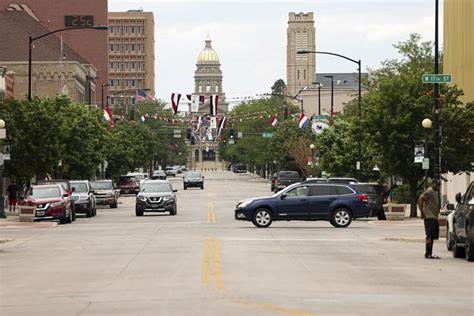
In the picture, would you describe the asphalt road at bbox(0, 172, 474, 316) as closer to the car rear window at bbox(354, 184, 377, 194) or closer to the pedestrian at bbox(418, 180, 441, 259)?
the pedestrian at bbox(418, 180, 441, 259)

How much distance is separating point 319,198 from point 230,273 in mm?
20785

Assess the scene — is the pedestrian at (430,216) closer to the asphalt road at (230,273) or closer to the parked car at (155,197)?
the asphalt road at (230,273)

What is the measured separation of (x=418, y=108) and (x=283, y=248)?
20.8 m

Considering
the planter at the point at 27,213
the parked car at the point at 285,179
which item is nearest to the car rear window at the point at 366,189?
the planter at the point at 27,213

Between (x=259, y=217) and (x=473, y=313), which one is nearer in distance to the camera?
(x=473, y=313)

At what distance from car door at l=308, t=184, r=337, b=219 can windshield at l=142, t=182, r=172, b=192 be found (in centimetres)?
1354

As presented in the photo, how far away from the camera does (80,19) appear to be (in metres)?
143

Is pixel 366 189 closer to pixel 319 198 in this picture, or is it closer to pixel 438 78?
pixel 319 198

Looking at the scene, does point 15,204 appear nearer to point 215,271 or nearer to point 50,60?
point 215,271

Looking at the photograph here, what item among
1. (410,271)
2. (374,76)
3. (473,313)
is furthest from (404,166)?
(374,76)

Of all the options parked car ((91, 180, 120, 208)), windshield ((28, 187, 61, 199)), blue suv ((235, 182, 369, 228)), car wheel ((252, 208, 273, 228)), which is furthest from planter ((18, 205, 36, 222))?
parked car ((91, 180, 120, 208))

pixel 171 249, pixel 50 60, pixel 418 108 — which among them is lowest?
pixel 171 249

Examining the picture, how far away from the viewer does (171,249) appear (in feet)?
97.8

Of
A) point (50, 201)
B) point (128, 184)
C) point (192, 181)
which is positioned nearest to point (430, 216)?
point (50, 201)
